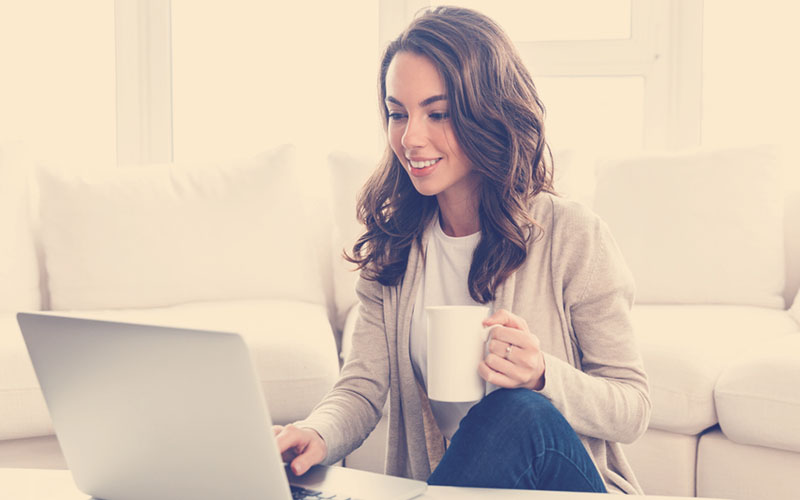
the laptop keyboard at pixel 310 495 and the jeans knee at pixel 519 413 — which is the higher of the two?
the jeans knee at pixel 519 413

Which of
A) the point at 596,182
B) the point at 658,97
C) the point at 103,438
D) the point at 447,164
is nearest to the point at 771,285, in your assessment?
the point at 596,182

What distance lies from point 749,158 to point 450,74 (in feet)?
4.86

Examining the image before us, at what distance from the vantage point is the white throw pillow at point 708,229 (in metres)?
2.27

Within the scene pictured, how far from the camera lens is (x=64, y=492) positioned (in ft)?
2.88

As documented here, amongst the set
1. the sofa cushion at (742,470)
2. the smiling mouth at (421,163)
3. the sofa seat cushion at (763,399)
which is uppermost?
the smiling mouth at (421,163)

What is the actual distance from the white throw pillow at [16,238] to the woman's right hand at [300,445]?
1518 millimetres

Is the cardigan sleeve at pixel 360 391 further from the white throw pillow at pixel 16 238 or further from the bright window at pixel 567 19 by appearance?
the bright window at pixel 567 19

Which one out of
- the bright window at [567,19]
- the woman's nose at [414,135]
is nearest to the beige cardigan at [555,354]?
the woman's nose at [414,135]

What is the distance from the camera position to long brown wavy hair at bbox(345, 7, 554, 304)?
1.20m

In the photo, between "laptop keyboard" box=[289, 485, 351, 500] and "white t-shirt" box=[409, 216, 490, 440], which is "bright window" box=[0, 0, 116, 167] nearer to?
"white t-shirt" box=[409, 216, 490, 440]

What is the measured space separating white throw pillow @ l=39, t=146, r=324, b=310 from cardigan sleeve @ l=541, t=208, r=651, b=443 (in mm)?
1307

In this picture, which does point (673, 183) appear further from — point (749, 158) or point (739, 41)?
point (739, 41)

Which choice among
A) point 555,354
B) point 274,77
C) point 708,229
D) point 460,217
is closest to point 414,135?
point 460,217

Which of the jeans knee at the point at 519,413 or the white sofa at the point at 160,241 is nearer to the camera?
the jeans knee at the point at 519,413
